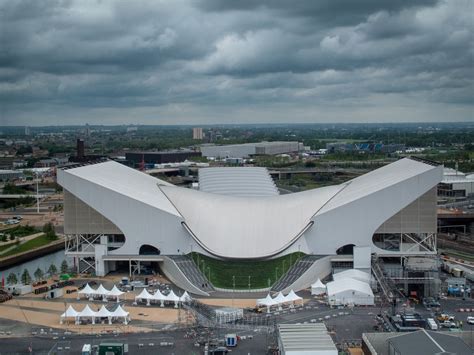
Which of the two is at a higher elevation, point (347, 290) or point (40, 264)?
point (347, 290)

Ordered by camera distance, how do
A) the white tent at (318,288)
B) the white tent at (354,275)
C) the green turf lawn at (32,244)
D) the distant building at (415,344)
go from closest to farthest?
the distant building at (415,344) → the white tent at (318,288) → the white tent at (354,275) → the green turf lawn at (32,244)

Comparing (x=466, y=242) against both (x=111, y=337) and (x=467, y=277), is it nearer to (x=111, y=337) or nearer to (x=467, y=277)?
(x=467, y=277)

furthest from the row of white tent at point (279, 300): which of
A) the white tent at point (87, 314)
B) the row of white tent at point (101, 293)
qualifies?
the white tent at point (87, 314)

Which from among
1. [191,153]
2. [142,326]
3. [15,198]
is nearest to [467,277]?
[142,326]

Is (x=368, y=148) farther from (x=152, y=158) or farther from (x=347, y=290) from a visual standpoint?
(x=347, y=290)

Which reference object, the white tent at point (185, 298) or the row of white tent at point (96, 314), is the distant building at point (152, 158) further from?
the row of white tent at point (96, 314)

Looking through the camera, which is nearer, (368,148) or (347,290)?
(347,290)

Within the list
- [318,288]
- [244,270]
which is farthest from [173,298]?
[318,288]
